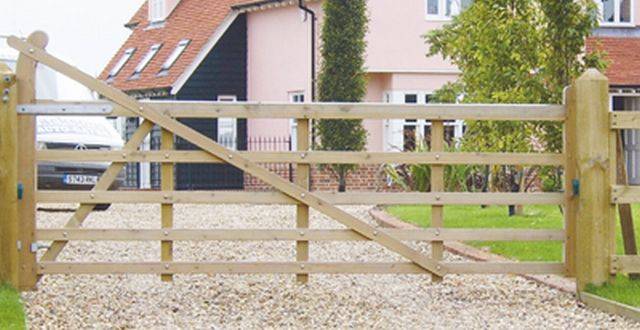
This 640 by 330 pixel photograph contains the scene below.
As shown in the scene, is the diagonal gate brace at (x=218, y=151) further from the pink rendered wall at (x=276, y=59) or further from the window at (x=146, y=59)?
the window at (x=146, y=59)

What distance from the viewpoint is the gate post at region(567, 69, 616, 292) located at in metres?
11.4

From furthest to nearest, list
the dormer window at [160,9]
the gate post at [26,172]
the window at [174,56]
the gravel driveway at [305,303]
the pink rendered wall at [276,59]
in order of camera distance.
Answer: the dormer window at [160,9] < the window at [174,56] < the pink rendered wall at [276,59] < the gate post at [26,172] < the gravel driveway at [305,303]

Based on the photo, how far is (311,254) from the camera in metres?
15.7

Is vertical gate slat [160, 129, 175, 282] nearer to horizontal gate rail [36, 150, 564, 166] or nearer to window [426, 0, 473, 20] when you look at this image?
horizontal gate rail [36, 150, 564, 166]

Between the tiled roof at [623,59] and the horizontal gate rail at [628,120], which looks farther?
the tiled roof at [623,59]

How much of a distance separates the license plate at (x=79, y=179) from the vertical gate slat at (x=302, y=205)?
32.7ft

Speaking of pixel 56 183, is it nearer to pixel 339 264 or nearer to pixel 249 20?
pixel 339 264

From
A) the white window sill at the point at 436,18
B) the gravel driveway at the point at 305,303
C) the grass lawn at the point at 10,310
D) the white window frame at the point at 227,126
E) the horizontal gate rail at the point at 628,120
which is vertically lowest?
the gravel driveway at the point at 305,303

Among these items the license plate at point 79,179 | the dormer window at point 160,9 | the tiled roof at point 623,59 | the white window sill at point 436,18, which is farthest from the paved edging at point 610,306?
the dormer window at point 160,9

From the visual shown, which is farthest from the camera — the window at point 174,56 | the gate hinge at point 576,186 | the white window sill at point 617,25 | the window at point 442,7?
the window at point 174,56

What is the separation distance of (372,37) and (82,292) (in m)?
24.7

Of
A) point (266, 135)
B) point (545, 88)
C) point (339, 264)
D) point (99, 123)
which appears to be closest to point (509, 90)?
point (545, 88)

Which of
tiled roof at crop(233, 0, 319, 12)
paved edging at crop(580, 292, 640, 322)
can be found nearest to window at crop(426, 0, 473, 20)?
tiled roof at crop(233, 0, 319, 12)

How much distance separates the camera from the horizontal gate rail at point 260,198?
11.3m
